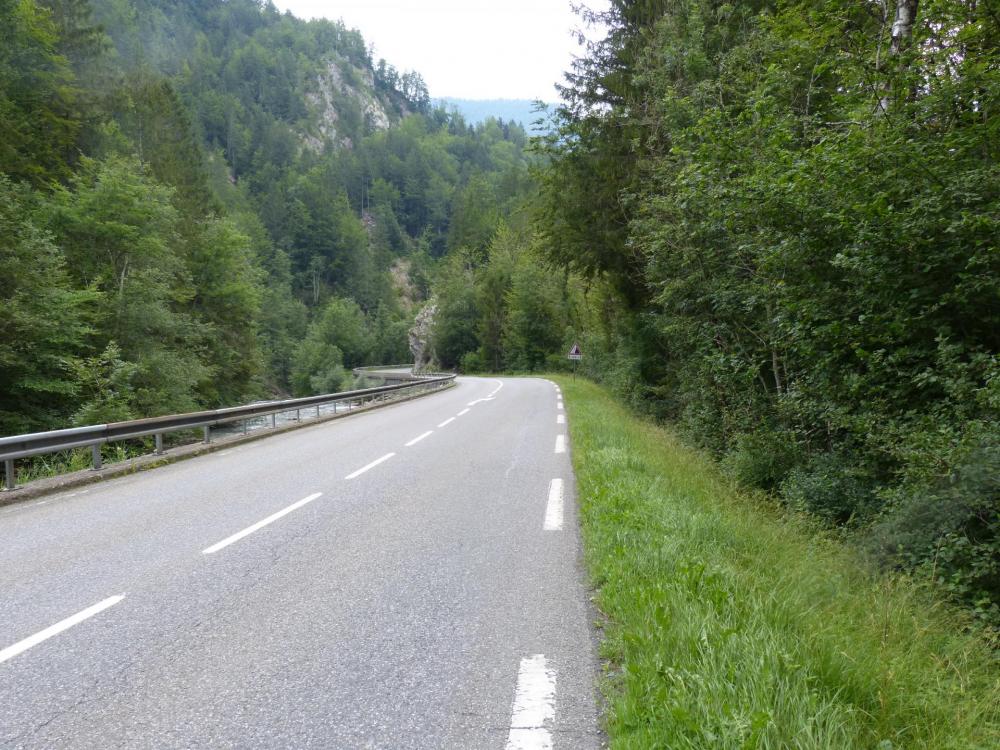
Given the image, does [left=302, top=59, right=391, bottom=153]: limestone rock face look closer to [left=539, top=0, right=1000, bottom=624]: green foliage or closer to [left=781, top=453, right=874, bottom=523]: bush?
[left=539, top=0, right=1000, bottom=624]: green foliage

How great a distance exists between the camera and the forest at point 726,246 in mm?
5824

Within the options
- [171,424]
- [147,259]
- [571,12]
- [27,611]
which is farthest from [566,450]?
[147,259]

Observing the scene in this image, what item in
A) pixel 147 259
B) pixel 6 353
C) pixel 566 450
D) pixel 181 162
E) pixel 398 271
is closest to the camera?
pixel 566 450

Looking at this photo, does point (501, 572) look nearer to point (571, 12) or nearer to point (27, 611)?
point (27, 611)

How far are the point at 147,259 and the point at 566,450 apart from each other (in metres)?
21.0

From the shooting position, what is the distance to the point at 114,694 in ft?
9.39

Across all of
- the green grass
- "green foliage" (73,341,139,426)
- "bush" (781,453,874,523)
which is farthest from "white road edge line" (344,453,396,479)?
"green foliage" (73,341,139,426)

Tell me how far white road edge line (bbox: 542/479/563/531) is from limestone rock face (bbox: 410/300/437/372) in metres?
64.4

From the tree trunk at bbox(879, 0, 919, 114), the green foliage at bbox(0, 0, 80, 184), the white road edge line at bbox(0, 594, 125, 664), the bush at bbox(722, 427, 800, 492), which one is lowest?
the bush at bbox(722, 427, 800, 492)

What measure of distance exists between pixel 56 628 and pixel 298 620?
151cm

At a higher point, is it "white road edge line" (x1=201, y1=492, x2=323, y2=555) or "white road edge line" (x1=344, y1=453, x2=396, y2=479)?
"white road edge line" (x1=201, y1=492, x2=323, y2=555)

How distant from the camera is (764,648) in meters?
2.65

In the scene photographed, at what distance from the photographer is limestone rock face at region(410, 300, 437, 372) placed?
73.2m

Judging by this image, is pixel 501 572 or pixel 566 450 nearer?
pixel 501 572
